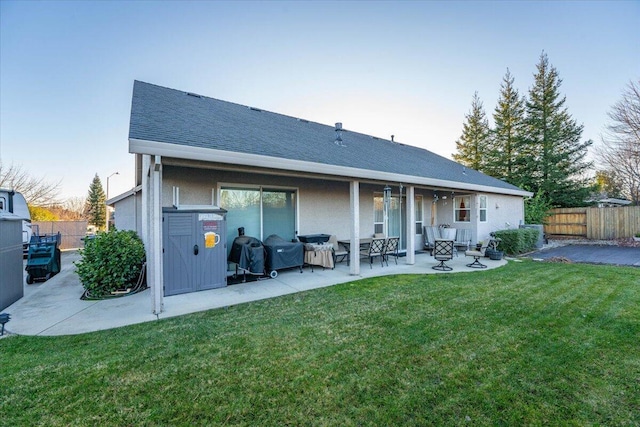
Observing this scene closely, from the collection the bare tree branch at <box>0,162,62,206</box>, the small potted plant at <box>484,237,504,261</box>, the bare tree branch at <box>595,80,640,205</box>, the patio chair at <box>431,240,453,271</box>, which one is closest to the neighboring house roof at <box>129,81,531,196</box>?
the patio chair at <box>431,240,453,271</box>

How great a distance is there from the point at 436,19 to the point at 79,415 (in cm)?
1309

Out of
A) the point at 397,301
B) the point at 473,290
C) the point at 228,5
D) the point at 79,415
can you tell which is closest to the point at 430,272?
the point at 473,290

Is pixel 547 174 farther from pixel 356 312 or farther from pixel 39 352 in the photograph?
pixel 39 352

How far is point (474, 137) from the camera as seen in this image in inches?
1084

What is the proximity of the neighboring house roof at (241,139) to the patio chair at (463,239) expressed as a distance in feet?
6.17

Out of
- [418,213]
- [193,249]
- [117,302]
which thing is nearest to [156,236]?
[193,249]

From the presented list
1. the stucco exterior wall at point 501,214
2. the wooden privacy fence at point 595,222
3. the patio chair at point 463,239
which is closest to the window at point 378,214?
the patio chair at point 463,239

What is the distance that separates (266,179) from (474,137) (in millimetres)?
26882

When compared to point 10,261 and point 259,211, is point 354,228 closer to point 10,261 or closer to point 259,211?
point 259,211

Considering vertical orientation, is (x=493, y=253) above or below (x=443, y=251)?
below

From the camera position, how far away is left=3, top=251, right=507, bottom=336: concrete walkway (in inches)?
166

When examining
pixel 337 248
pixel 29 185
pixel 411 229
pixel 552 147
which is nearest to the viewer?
pixel 411 229

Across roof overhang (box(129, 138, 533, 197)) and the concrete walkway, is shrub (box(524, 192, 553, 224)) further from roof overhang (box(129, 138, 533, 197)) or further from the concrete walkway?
roof overhang (box(129, 138, 533, 197))

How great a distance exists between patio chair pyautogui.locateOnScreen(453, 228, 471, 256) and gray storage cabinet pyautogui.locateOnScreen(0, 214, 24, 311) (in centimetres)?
1292
